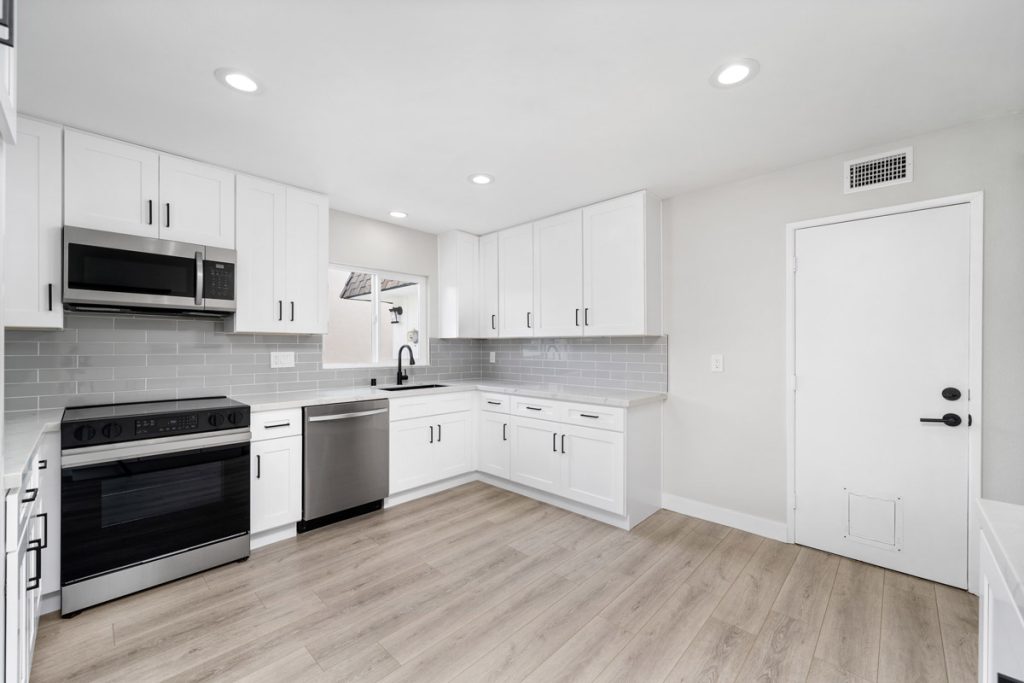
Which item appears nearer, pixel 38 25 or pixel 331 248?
pixel 38 25

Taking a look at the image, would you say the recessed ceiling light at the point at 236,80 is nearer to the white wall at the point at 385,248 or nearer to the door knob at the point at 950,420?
the white wall at the point at 385,248

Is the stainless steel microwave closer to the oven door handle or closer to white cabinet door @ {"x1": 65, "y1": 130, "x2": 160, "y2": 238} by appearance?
white cabinet door @ {"x1": 65, "y1": 130, "x2": 160, "y2": 238}

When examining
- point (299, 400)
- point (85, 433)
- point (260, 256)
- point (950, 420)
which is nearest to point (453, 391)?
point (299, 400)

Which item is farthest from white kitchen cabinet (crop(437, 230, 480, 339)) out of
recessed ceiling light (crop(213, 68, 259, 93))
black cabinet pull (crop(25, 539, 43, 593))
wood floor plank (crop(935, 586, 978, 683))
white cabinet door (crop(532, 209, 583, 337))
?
wood floor plank (crop(935, 586, 978, 683))

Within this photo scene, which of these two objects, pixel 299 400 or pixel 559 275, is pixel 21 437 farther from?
pixel 559 275

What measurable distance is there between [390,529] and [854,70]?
3.65m

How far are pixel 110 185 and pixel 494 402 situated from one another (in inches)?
118

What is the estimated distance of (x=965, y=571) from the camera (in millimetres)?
2359

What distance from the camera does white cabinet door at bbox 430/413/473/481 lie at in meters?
3.89

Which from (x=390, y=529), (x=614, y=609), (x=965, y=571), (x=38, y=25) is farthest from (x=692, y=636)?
(x=38, y=25)

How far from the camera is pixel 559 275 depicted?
3904 mm

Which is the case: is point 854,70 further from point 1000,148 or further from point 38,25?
point 38,25

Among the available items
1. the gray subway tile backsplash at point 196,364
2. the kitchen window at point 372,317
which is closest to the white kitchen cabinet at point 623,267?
the gray subway tile backsplash at point 196,364

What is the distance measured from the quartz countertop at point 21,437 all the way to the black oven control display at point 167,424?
315 mm
